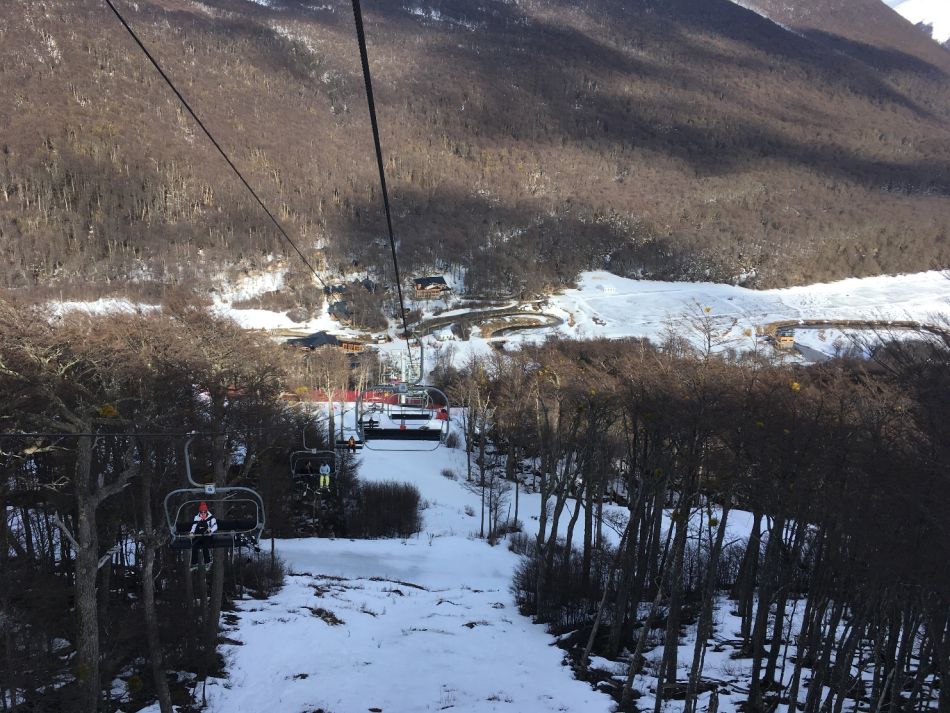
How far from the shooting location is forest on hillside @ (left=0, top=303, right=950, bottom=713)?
30.7ft

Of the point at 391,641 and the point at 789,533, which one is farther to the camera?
the point at 391,641

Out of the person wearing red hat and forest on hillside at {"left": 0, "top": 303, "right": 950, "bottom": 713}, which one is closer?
forest on hillside at {"left": 0, "top": 303, "right": 950, "bottom": 713}

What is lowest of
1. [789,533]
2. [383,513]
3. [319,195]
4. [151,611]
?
[383,513]

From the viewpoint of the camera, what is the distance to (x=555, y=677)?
53.9 ft

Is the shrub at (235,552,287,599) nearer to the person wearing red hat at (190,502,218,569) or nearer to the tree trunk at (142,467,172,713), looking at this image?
the tree trunk at (142,467,172,713)

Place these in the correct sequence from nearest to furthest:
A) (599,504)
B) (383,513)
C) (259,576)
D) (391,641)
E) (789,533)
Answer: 1. (789,533)
2. (391,641)
3. (259,576)
4. (599,504)
5. (383,513)

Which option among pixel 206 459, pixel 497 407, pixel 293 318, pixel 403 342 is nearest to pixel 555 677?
pixel 206 459

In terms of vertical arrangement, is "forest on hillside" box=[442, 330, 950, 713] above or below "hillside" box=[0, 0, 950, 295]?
below

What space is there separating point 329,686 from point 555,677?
240 inches

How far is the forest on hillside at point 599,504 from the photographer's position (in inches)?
368

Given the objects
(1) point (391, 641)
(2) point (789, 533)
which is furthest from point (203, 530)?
(2) point (789, 533)

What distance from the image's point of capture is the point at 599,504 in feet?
76.6

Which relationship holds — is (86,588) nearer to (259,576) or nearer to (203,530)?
(203,530)

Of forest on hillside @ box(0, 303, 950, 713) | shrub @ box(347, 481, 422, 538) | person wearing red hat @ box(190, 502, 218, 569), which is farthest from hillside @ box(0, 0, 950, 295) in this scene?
person wearing red hat @ box(190, 502, 218, 569)
